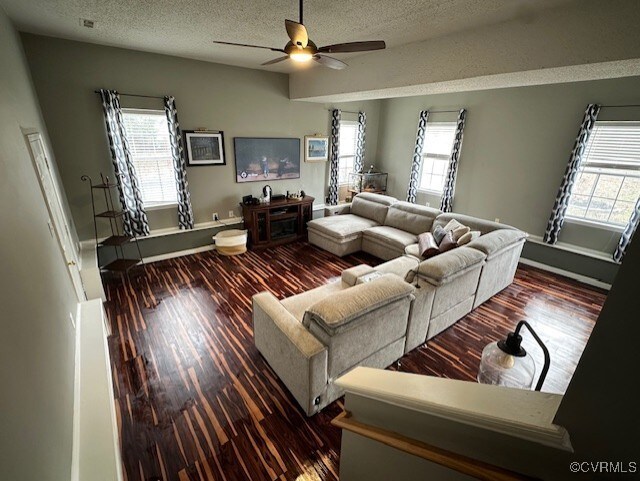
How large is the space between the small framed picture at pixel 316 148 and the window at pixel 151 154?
2.62 meters

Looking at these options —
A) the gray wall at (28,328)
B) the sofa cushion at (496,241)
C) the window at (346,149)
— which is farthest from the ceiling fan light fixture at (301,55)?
the window at (346,149)

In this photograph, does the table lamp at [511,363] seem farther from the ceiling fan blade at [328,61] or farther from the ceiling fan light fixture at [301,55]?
the ceiling fan blade at [328,61]

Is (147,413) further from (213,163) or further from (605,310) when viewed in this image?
(213,163)

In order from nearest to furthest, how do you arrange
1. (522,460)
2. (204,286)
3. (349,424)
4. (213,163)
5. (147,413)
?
Result: 1. (522,460)
2. (349,424)
3. (147,413)
4. (204,286)
5. (213,163)

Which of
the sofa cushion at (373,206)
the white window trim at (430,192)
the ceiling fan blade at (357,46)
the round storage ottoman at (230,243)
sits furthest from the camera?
the white window trim at (430,192)

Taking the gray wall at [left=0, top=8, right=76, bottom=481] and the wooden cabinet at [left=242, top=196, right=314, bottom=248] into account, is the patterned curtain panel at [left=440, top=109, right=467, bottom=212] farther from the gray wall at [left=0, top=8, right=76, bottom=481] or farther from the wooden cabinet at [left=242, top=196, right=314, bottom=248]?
the gray wall at [left=0, top=8, right=76, bottom=481]

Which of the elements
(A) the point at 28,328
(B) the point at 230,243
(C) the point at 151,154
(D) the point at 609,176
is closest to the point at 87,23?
(C) the point at 151,154

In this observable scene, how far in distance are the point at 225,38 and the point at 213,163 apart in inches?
79.8

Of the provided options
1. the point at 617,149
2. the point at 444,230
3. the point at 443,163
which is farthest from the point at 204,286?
the point at 617,149

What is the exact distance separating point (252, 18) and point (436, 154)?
4.65 m

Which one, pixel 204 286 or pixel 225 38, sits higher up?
pixel 225 38

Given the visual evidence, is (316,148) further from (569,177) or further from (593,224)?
(593,224)

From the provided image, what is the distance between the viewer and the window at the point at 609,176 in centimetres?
392

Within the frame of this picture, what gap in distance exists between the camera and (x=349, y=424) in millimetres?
1236
